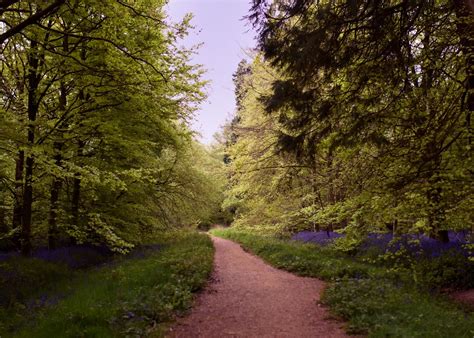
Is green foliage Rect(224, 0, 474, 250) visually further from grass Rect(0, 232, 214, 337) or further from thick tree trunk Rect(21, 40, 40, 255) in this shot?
thick tree trunk Rect(21, 40, 40, 255)

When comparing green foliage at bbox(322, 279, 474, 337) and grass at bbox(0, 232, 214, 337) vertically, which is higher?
grass at bbox(0, 232, 214, 337)

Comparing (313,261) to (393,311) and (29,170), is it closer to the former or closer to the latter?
(393,311)

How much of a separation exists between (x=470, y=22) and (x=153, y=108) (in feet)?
27.7

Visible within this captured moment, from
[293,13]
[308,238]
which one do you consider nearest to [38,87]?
[293,13]

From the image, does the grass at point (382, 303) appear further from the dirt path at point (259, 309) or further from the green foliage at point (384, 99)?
the green foliage at point (384, 99)

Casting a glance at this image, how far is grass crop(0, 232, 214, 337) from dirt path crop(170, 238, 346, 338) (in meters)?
0.46

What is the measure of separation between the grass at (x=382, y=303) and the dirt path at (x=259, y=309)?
0.42 metres

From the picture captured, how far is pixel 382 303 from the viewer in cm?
746

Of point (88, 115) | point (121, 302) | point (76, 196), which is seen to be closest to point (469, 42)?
point (121, 302)

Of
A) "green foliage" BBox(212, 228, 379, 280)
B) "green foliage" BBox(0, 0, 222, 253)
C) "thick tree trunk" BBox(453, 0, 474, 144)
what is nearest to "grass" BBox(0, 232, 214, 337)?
"green foliage" BBox(0, 0, 222, 253)

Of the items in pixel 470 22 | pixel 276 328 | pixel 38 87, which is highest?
pixel 38 87

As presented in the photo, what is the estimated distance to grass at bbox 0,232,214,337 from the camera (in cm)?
604

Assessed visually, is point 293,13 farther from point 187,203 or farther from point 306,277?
point 187,203

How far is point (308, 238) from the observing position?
61.4 feet
